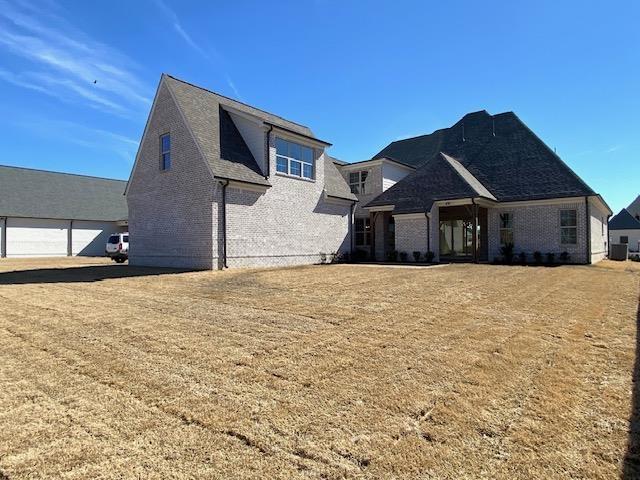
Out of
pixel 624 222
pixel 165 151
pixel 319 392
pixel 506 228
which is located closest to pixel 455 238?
→ pixel 506 228

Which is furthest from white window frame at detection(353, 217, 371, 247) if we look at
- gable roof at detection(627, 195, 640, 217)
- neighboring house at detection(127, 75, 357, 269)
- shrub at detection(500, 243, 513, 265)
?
gable roof at detection(627, 195, 640, 217)

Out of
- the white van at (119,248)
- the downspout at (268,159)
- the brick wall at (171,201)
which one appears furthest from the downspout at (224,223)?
the white van at (119,248)

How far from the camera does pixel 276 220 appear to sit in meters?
18.1

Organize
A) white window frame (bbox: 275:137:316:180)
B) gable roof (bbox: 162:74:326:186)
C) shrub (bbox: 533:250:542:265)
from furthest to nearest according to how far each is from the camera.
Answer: shrub (bbox: 533:250:542:265), white window frame (bbox: 275:137:316:180), gable roof (bbox: 162:74:326:186)

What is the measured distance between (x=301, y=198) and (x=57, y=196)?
1145 inches

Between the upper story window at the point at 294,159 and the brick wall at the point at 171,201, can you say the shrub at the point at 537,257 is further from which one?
the brick wall at the point at 171,201

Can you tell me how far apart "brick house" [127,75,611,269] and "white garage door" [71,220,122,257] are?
20.0 metres

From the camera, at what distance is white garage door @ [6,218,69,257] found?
31719 mm

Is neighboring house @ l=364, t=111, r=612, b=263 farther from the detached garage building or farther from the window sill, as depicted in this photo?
the detached garage building

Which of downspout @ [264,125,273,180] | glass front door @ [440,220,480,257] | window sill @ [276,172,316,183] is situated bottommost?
glass front door @ [440,220,480,257]

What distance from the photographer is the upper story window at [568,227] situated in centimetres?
1895

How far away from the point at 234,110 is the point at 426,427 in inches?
726

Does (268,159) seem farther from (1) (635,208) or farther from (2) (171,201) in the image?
(1) (635,208)

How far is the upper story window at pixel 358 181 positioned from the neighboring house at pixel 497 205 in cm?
279
